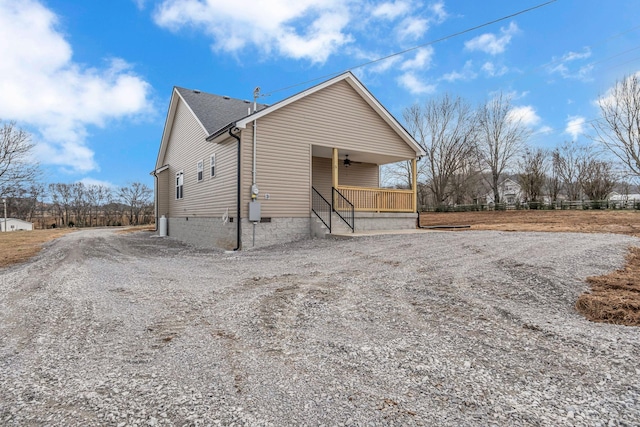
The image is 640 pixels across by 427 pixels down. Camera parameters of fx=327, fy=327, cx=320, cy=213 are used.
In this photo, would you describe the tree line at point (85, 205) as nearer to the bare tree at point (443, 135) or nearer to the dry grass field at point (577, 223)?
the bare tree at point (443, 135)

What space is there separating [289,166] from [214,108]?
6.01 metres

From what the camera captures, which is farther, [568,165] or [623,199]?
[568,165]

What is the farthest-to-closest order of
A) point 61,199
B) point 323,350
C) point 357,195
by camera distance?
point 61,199 → point 357,195 → point 323,350

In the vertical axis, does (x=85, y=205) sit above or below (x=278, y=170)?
below

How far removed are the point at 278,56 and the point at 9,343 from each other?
53.9 ft

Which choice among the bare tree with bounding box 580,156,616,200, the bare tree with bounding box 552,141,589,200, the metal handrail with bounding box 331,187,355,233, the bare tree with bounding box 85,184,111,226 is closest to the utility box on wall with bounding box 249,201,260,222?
the metal handrail with bounding box 331,187,355,233

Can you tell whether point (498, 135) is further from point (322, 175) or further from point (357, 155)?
point (322, 175)

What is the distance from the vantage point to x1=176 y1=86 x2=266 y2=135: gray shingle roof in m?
12.8

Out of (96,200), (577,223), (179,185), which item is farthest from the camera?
(96,200)

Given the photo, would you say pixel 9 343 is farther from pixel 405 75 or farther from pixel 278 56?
pixel 405 75

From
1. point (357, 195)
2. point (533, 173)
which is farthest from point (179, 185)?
point (533, 173)

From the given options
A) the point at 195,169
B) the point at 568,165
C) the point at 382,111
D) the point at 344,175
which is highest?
the point at 568,165

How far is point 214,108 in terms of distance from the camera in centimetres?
1423

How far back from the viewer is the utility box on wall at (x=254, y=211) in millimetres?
9586
